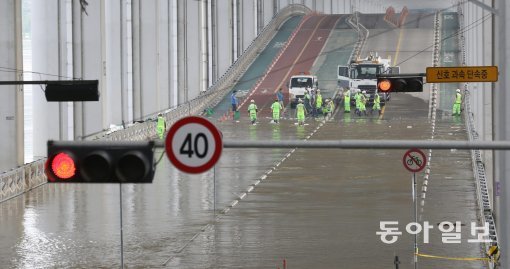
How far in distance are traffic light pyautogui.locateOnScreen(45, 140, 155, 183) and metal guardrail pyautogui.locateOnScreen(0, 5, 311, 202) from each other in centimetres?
3081

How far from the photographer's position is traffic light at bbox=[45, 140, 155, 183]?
13812 mm

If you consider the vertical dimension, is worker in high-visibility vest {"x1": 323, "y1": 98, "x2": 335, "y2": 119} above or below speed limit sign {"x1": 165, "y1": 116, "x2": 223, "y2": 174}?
above

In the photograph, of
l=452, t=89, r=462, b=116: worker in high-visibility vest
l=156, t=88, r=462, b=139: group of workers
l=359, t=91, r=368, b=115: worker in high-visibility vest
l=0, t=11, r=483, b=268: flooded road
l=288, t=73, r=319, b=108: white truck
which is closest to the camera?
l=0, t=11, r=483, b=268: flooded road

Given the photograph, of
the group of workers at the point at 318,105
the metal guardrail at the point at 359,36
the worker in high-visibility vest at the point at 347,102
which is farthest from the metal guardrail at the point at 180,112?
the worker in high-visibility vest at the point at 347,102

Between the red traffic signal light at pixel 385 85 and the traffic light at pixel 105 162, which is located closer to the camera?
the traffic light at pixel 105 162

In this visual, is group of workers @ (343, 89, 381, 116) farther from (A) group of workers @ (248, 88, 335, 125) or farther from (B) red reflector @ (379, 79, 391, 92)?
(B) red reflector @ (379, 79, 391, 92)

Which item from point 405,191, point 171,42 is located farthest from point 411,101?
point 405,191

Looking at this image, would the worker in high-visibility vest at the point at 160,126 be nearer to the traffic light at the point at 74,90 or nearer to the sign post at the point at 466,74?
the sign post at the point at 466,74

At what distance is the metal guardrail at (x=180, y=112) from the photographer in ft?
152

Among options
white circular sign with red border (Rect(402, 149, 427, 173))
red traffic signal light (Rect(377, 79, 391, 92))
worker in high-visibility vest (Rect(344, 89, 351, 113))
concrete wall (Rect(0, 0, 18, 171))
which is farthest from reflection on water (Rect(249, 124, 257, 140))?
red traffic signal light (Rect(377, 79, 391, 92))

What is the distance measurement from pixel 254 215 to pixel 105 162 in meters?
25.5

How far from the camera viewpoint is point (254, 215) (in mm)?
39188

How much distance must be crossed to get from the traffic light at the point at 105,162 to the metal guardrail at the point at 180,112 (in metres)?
30.8

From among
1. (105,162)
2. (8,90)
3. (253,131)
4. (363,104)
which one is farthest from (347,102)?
(105,162)
